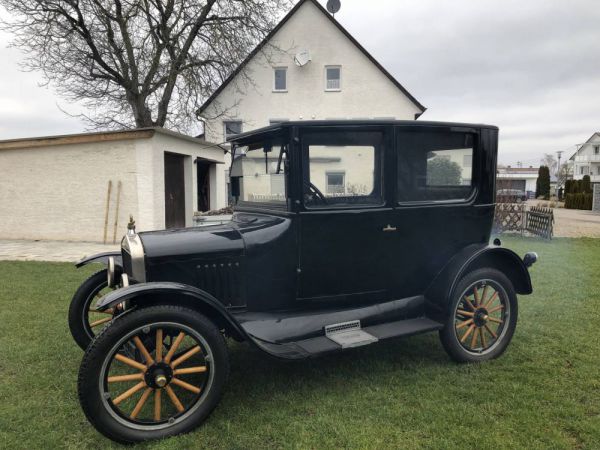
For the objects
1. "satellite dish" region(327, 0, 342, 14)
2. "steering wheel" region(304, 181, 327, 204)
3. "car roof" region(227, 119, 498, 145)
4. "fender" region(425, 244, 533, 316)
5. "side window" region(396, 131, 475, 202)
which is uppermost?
"satellite dish" region(327, 0, 342, 14)

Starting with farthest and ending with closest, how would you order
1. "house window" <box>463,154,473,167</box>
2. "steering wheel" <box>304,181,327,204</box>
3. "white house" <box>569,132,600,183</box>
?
"white house" <box>569,132,600,183</box> < "house window" <box>463,154,473,167</box> < "steering wheel" <box>304,181,327,204</box>

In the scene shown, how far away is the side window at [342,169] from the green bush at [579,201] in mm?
32886

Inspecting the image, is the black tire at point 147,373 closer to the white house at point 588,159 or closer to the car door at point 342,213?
the car door at point 342,213

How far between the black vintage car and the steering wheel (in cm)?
1

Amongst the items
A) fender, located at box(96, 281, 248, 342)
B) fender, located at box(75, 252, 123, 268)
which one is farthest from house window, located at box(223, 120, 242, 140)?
fender, located at box(96, 281, 248, 342)

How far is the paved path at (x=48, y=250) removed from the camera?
834 centimetres

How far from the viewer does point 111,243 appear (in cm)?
1055

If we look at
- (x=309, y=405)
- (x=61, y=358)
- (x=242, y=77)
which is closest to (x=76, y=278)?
(x=61, y=358)

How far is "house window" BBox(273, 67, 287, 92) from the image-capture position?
21875 millimetres

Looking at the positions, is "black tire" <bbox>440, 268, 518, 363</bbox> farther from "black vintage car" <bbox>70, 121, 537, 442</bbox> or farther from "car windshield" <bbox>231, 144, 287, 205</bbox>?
"car windshield" <bbox>231, 144, 287, 205</bbox>

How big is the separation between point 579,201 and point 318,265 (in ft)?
112

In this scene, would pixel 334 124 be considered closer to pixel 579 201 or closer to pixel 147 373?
pixel 147 373

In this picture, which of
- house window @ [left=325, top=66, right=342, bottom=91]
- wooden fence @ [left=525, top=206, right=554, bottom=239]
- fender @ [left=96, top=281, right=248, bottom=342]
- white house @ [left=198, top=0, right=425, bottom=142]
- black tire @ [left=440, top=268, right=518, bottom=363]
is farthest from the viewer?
house window @ [left=325, top=66, right=342, bottom=91]

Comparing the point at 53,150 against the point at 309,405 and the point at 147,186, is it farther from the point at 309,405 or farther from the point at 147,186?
the point at 309,405
